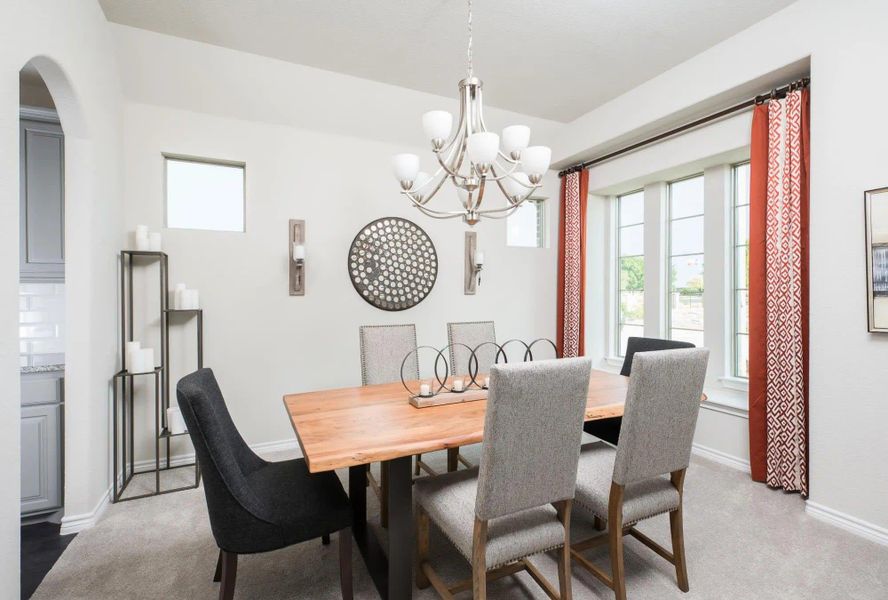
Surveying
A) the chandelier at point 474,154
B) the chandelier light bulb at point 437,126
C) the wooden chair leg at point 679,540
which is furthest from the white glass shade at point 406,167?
the wooden chair leg at point 679,540

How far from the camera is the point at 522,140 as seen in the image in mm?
1986

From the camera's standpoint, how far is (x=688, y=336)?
3.68 meters

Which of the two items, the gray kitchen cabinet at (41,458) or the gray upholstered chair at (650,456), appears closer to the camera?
the gray upholstered chair at (650,456)

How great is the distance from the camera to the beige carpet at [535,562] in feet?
5.80

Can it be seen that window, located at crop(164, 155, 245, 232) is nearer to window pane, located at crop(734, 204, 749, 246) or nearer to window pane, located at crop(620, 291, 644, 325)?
window pane, located at crop(620, 291, 644, 325)

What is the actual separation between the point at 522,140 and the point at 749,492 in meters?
2.57

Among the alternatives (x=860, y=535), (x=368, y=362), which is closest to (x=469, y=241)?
(x=368, y=362)

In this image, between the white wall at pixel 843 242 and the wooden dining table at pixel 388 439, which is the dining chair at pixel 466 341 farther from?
the white wall at pixel 843 242

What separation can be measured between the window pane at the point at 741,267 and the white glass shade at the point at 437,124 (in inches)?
105

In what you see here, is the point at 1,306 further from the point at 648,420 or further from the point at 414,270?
the point at 414,270

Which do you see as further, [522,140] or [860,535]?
[860,535]

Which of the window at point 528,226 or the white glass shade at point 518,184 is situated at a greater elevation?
the window at point 528,226

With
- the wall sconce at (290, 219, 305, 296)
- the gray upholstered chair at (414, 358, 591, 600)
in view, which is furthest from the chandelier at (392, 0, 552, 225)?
the wall sconce at (290, 219, 305, 296)

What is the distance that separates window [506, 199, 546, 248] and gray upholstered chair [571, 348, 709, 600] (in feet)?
9.41
